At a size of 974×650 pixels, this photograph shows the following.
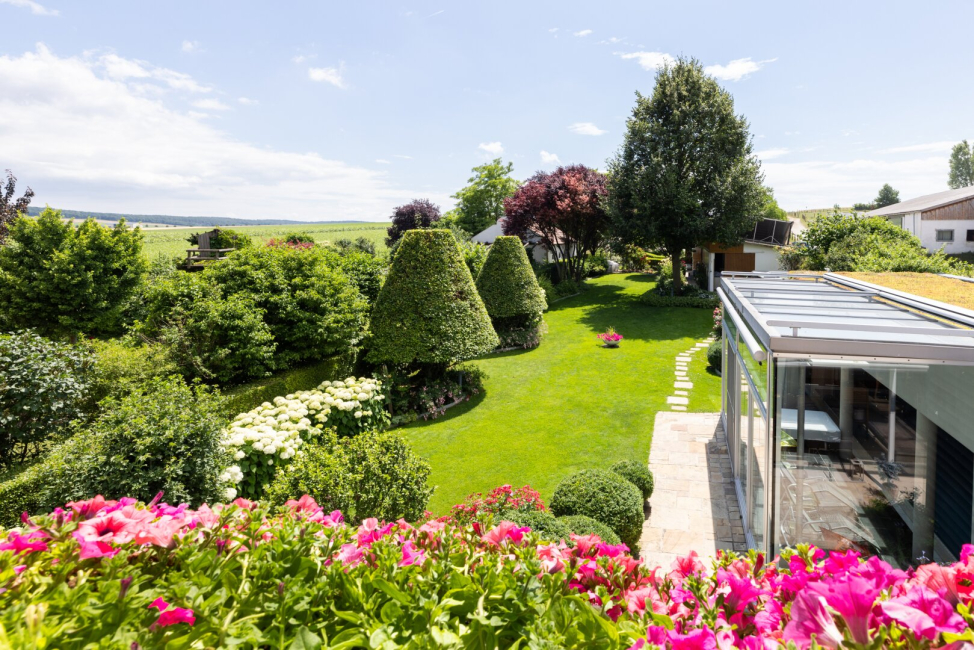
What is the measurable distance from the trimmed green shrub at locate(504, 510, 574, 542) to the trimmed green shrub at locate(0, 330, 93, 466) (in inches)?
303

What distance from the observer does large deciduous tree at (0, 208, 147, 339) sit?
1609 centimetres

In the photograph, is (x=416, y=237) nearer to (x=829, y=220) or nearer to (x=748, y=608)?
(x=748, y=608)

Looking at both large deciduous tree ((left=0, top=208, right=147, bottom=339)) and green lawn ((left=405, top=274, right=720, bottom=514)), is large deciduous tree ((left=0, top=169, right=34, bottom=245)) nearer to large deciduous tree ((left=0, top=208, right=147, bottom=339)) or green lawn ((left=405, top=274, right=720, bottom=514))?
large deciduous tree ((left=0, top=208, right=147, bottom=339))

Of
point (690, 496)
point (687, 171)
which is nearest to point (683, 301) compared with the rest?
point (687, 171)

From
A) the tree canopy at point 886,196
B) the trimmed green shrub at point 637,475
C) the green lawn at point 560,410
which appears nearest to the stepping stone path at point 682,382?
the green lawn at point 560,410

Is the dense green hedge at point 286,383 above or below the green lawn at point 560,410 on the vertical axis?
above

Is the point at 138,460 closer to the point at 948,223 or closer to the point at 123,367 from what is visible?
the point at 123,367

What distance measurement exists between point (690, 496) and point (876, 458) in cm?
345

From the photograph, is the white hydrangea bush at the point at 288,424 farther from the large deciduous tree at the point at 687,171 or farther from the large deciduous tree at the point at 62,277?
the large deciduous tree at the point at 687,171

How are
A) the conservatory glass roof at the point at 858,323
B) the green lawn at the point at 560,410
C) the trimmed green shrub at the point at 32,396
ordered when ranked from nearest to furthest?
the conservatory glass roof at the point at 858,323 → the trimmed green shrub at the point at 32,396 → the green lawn at the point at 560,410

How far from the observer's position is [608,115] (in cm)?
2731

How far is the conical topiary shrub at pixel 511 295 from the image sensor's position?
1991 centimetres

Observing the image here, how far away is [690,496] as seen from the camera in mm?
8422

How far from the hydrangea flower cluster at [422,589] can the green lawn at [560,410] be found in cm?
655
